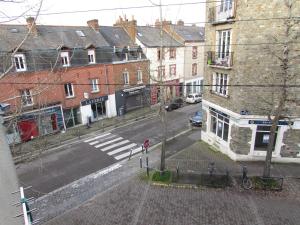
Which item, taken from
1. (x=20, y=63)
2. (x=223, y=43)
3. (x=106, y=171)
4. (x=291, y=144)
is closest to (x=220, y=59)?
(x=223, y=43)

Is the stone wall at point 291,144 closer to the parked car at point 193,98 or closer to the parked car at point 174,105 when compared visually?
the parked car at point 174,105

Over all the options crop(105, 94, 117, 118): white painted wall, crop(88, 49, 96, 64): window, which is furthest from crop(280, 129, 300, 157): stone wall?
crop(88, 49, 96, 64): window

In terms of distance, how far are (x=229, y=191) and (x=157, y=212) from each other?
4.00 metres

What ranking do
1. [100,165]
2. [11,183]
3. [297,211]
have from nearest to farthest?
[11,183], [297,211], [100,165]

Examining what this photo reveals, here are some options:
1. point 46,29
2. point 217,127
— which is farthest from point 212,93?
point 46,29

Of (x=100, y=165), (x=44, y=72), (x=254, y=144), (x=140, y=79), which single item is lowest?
(x=100, y=165)

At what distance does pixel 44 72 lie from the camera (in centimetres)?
2000

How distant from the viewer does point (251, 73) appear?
12938 mm

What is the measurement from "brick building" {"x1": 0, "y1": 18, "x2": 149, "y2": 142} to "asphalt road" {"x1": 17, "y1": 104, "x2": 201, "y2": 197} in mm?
3503

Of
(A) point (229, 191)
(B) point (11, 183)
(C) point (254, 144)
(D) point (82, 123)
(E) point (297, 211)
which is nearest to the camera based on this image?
(B) point (11, 183)

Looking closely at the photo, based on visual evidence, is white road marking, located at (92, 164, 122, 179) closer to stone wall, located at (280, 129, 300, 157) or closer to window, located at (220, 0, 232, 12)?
stone wall, located at (280, 129, 300, 157)

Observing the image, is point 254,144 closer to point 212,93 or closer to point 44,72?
point 212,93

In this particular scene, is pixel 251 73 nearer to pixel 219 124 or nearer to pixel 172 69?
pixel 219 124

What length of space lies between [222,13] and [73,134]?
51.1ft
